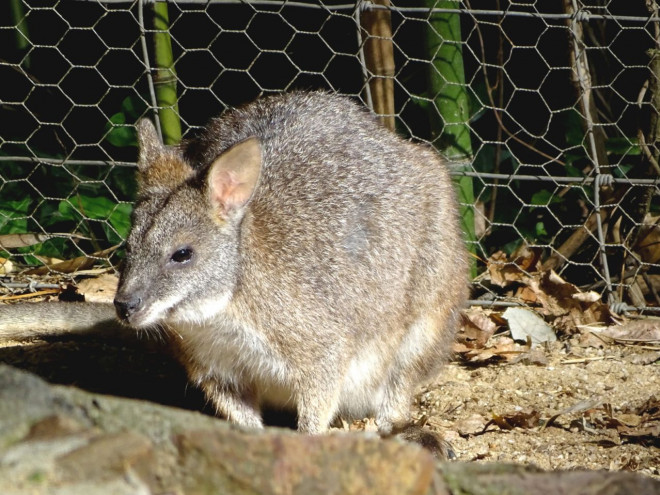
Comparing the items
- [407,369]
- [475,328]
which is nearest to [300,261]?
[407,369]

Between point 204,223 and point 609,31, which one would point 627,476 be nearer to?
point 204,223

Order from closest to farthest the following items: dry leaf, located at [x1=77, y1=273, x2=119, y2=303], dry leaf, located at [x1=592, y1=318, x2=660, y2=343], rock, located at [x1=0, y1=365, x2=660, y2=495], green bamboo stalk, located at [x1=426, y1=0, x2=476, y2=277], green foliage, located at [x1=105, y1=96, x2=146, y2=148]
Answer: rock, located at [x1=0, y1=365, x2=660, y2=495]
dry leaf, located at [x1=592, y1=318, x2=660, y2=343]
green bamboo stalk, located at [x1=426, y1=0, x2=476, y2=277]
dry leaf, located at [x1=77, y1=273, x2=119, y2=303]
green foliage, located at [x1=105, y1=96, x2=146, y2=148]

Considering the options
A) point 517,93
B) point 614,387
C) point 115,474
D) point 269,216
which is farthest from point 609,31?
point 115,474

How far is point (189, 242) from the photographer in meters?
3.55

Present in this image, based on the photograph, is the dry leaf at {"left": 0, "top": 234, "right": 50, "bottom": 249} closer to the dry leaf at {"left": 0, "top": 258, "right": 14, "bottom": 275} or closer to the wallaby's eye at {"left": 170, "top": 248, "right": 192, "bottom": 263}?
the dry leaf at {"left": 0, "top": 258, "right": 14, "bottom": 275}

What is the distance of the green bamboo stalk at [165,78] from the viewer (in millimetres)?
5342

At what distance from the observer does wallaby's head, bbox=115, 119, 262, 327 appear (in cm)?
342

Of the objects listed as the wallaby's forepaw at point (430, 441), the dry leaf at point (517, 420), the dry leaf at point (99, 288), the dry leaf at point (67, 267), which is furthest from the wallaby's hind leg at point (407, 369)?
the dry leaf at point (67, 267)

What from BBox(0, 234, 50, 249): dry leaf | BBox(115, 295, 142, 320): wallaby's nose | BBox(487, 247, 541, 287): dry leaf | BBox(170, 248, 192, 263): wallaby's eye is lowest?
BBox(487, 247, 541, 287): dry leaf

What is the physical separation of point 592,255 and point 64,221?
3226 millimetres

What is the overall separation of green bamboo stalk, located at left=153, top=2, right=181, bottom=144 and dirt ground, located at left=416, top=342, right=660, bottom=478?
81.3 inches

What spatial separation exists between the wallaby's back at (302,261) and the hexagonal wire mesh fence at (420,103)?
95 centimetres

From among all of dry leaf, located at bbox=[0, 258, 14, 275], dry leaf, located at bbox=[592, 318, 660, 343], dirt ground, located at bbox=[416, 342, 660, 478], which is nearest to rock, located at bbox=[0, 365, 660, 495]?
dirt ground, located at bbox=[416, 342, 660, 478]

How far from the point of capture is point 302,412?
3762mm
